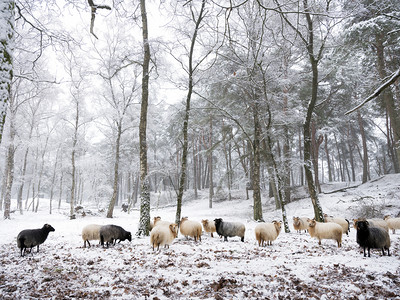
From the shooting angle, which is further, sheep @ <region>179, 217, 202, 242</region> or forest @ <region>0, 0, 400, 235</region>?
sheep @ <region>179, 217, 202, 242</region>

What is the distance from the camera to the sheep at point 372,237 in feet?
19.1

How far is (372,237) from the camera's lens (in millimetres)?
5859

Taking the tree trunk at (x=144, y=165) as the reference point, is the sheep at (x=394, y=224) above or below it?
below

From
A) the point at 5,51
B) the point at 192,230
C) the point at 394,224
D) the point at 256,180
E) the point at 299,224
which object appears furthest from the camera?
the point at 256,180

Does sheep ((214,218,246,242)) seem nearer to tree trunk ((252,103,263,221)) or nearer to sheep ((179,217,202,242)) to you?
sheep ((179,217,202,242))

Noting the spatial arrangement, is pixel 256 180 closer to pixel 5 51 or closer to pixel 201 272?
pixel 201 272

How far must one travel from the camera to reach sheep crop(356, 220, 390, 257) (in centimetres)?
583

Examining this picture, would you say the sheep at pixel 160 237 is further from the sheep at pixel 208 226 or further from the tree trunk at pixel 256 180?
the tree trunk at pixel 256 180

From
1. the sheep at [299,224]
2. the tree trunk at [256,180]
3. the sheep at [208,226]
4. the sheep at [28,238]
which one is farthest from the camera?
the tree trunk at [256,180]

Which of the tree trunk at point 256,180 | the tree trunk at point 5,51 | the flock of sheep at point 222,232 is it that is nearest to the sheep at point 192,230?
the flock of sheep at point 222,232

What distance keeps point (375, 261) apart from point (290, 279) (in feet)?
9.23

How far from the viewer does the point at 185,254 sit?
20.8 feet

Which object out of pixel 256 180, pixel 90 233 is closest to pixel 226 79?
pixel 256 180

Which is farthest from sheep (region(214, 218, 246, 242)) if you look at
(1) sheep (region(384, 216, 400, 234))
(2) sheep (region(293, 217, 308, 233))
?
(1) sheep (region(384, 216, 400, 234))
